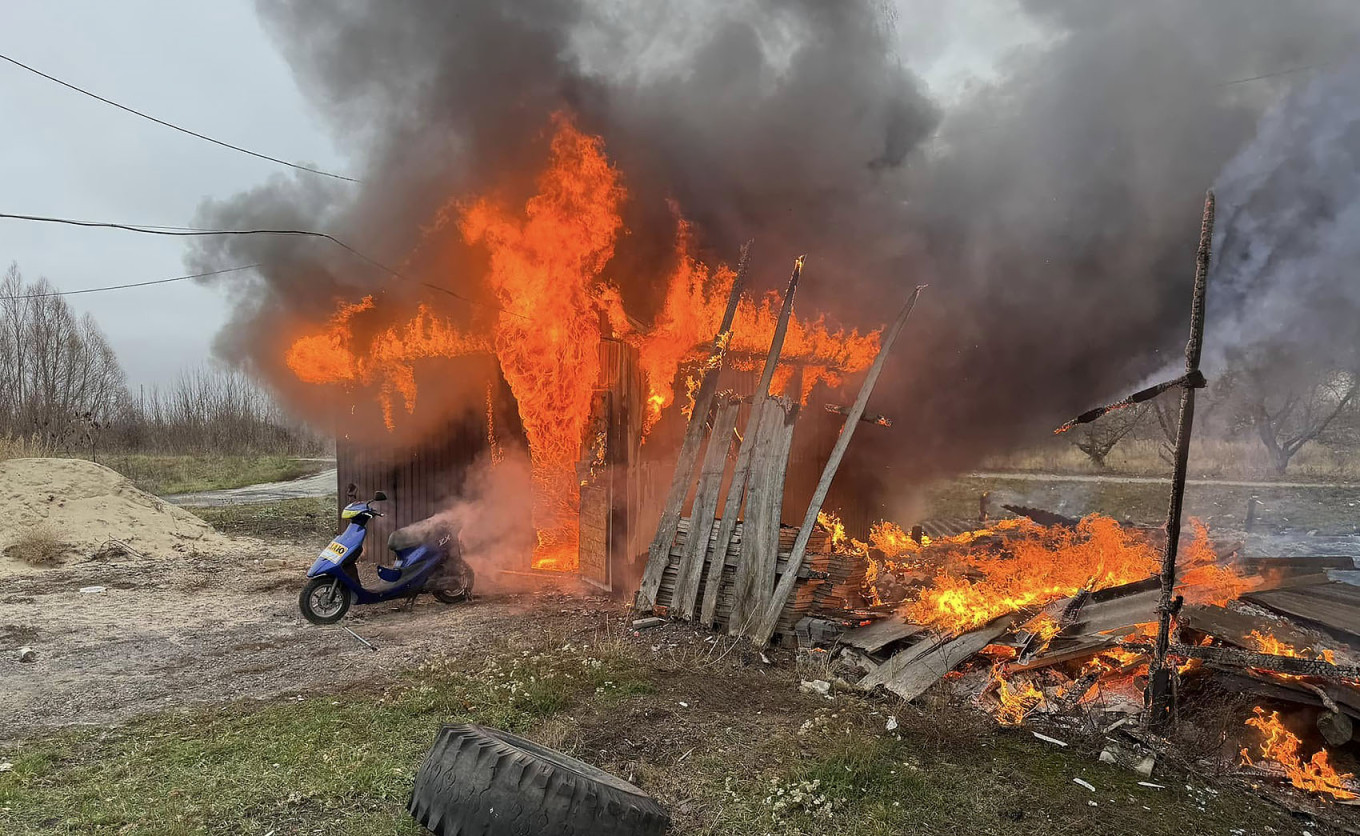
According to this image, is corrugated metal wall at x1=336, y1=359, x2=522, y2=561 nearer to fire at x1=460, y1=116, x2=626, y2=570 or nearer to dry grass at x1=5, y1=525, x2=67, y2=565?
fire at x1=460, y1=116, x2=626, y2=570

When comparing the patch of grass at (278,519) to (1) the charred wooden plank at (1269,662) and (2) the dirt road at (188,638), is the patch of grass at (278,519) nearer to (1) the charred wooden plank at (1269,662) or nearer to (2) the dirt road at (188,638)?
(2) the dirt road at (188,638)

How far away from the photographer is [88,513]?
533 inches

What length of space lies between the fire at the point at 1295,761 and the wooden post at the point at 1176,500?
20.1 inches

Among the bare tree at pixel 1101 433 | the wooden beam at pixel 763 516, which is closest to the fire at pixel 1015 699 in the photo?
the wooden beam at pixel 763 516

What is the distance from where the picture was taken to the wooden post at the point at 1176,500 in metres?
4.87

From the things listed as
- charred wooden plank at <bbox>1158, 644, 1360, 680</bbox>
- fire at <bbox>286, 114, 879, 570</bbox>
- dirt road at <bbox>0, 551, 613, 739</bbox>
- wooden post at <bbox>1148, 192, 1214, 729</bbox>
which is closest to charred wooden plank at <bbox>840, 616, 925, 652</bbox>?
wooden post at <bbox>1148, 192, 1214, 729</bbox>

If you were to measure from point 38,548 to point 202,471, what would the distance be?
21.1 m

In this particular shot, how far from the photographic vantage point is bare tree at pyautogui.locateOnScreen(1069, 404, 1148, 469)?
25.0m

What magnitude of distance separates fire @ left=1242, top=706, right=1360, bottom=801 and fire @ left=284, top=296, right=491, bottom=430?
32.1ft

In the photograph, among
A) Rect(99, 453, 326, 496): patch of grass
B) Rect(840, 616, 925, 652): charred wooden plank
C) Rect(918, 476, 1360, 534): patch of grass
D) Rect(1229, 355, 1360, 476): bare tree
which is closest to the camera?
Rect(840, 616, 925, 652): charred wooden plank

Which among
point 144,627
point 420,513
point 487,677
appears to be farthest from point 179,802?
point 420,513

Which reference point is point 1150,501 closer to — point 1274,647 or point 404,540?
point 1274,647

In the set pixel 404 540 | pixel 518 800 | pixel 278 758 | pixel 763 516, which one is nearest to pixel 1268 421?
pixel 763 516

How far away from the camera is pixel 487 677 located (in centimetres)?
577
